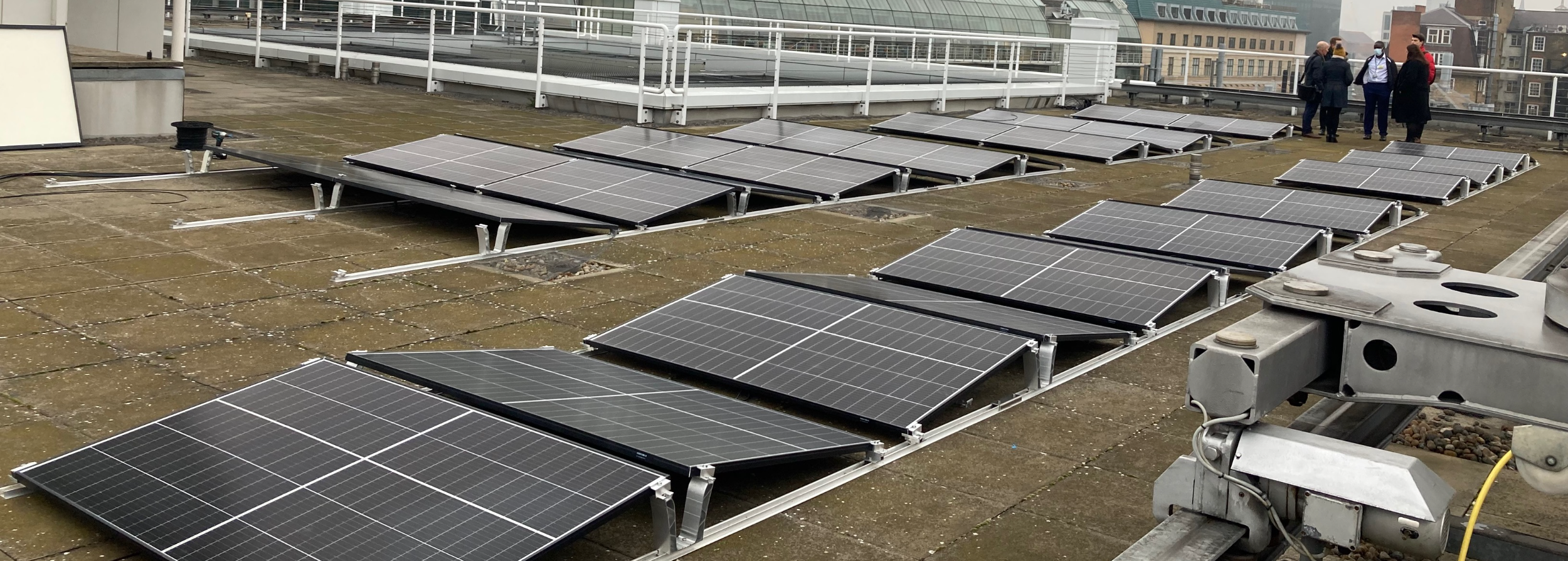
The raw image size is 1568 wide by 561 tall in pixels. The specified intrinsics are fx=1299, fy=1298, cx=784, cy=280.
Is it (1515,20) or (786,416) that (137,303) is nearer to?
(786,416)

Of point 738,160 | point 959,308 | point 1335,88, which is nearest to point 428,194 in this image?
point 738,160

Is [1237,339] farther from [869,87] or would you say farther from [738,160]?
[869,87]

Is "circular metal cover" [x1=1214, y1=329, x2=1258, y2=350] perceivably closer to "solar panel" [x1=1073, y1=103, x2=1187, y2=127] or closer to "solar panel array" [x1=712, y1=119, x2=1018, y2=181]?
"solar panel array" [x1=712, y1=119, x2=1018, y2=181]

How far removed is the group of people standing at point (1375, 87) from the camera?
19.2 m

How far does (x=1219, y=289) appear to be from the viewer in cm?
789

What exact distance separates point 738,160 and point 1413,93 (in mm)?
12271

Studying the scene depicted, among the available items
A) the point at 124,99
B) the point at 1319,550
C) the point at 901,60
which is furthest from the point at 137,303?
the point at 901,60

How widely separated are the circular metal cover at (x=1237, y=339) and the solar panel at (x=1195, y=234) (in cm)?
510

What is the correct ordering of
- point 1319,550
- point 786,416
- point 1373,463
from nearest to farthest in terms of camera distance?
point 1373,463 < point 1319,550 < point 786,416

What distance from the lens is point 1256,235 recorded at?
9164 mm

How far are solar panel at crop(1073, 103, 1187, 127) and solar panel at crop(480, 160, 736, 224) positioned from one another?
425 inches

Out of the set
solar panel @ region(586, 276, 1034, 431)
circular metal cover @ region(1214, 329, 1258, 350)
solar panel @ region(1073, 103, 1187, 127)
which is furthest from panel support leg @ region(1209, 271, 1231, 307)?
solar panel @ region(1073, 103, 1187, 127)

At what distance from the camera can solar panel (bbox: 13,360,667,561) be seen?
Answer: 3.66 metres

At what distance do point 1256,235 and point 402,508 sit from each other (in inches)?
277
